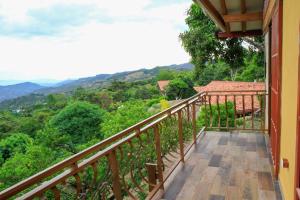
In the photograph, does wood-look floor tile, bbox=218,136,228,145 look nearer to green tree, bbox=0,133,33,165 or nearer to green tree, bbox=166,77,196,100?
green tree, bbox=0,133,33,165

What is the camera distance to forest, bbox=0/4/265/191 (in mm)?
8234

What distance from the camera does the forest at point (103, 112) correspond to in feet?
27.0

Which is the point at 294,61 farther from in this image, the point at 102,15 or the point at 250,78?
the point at 102,15

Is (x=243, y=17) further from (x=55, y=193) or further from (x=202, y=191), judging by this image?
(x=55, y=193)

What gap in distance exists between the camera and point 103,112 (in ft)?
78.5

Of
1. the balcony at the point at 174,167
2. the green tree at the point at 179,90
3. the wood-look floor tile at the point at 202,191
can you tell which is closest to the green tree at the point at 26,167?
the balcony at the point at 174,167

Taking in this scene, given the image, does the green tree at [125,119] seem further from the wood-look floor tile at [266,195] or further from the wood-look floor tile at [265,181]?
the wood-look floor tile at [266,195]

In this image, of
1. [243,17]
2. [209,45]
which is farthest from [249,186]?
[209,45]

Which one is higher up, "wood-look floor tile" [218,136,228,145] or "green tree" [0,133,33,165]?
"wood-look floor tile" [218,136,228,145]

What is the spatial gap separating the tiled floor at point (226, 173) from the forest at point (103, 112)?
15.0 ft

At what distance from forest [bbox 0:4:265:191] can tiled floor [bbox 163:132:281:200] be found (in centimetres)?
456

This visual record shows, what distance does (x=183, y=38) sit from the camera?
8.53 metres

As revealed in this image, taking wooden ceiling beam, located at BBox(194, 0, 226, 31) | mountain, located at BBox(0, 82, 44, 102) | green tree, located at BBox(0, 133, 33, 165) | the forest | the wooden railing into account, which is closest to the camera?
wooden ceiling beam, located at BBox(194, 0, 226, 31)

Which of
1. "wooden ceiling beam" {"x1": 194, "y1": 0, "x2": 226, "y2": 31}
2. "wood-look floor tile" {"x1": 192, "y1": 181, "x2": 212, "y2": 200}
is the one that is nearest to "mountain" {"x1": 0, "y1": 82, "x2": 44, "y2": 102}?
"wooden ceiling beam" {"x1": 194, "y1": 0, "x2": 226, "y2": 31}
